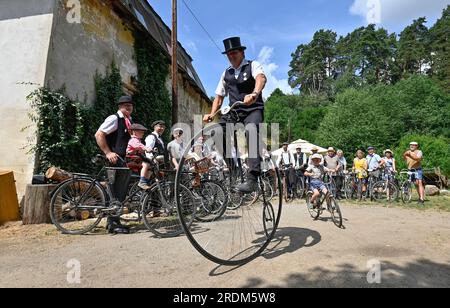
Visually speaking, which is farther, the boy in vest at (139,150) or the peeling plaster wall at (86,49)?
the peeling plaster wall at (86,49)

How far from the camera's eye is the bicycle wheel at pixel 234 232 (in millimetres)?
2896

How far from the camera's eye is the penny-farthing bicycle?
3004mm

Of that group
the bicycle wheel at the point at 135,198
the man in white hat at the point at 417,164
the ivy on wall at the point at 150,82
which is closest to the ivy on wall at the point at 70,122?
the ivy on wall at the point at 150,82

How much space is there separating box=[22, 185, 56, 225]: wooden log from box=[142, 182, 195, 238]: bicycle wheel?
2.05m

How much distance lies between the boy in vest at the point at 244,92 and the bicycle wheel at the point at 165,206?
1334 millimetres

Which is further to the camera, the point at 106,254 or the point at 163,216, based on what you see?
the point at 163,216

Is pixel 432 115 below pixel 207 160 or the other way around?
the other way around

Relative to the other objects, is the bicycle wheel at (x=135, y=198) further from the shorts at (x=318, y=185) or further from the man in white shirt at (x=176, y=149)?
the shorts at (x=318, y=185)

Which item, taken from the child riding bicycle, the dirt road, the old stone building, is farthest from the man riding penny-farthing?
the old stone building

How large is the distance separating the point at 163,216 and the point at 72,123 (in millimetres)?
3503

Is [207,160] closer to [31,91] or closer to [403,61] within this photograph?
[31,91]
